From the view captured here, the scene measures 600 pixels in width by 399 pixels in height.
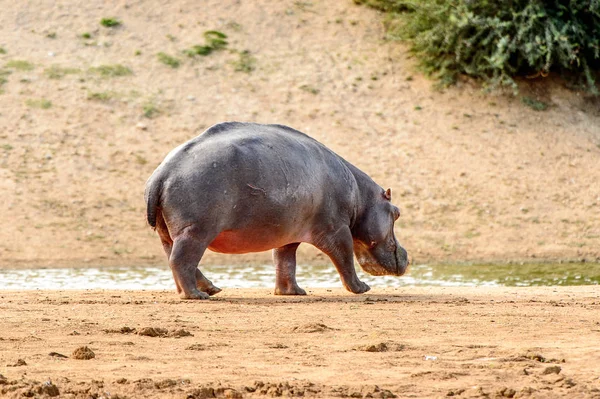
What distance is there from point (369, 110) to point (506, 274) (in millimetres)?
6952

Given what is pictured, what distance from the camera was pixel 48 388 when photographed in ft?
16.6

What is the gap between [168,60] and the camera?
68.4ft

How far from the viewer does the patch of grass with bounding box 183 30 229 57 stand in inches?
838

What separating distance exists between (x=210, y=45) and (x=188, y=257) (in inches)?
518

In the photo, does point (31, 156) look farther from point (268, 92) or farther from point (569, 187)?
point (569, 187)

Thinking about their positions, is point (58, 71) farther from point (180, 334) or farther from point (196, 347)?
point (196, 347)

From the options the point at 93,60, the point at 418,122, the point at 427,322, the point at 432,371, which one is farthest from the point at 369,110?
the point at 432,371

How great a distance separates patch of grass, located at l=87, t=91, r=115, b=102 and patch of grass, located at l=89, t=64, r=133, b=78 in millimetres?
713

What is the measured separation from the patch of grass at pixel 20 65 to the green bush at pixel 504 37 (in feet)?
23.0

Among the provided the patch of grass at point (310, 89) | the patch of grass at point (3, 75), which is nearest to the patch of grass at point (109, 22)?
the patch of grass at point (3, 75)

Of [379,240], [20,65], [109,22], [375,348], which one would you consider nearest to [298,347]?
[375,348]

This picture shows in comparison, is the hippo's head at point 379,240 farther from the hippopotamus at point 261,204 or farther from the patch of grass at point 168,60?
the patch of grass at point 168,60

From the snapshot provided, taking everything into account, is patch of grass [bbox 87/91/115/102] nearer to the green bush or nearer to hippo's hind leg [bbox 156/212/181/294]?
the green bush

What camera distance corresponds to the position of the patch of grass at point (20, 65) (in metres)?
19.8
